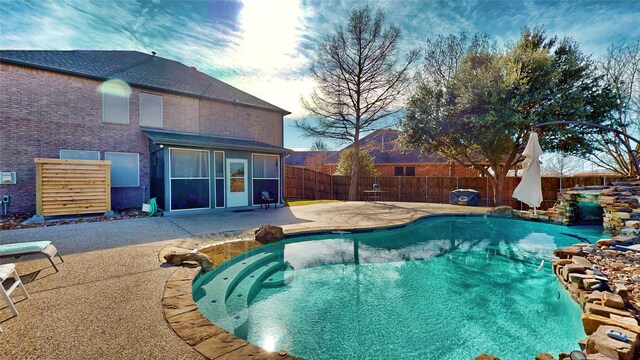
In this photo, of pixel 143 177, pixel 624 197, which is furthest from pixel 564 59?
pixel 143 177

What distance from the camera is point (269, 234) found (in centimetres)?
626

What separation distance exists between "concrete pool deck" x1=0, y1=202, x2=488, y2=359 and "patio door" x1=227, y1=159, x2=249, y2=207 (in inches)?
169

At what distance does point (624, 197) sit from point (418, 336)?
8.74 m

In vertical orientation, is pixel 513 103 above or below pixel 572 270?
above

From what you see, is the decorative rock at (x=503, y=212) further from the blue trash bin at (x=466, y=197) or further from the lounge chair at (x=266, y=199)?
the lounge chair at (x=266, y=199)

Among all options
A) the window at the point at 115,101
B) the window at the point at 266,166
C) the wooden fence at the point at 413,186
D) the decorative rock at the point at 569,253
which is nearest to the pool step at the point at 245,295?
the decorative rock at the point at 569,253

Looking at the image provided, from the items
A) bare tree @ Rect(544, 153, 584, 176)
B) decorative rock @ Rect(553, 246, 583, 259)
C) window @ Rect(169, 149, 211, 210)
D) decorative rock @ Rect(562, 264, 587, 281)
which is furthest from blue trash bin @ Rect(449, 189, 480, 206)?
bare tree @ Rect(544, 153, 584, 176)

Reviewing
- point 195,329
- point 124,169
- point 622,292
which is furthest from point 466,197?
point 124,169

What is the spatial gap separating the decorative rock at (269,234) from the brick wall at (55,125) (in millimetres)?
7278

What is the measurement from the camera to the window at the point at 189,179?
9523mm

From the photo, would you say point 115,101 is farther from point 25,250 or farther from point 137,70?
point 25,250

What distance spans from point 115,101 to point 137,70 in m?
2.18

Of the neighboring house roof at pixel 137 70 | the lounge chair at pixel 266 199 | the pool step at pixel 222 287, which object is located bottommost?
the pool step at pixel 222 287

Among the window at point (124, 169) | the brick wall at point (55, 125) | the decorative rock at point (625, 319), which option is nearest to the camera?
the decorative rock at point (625, 319)
